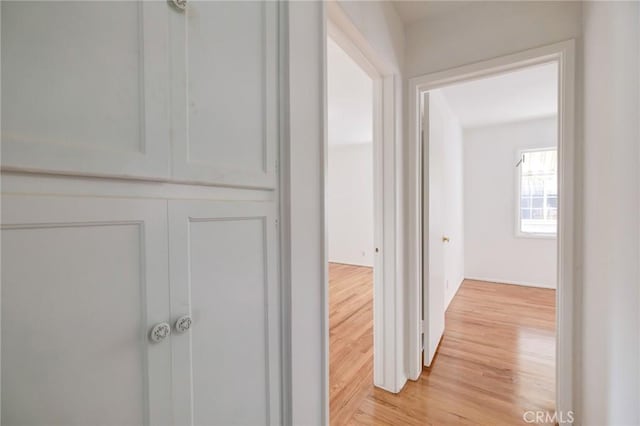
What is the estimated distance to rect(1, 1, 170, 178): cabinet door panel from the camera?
0.40 metres

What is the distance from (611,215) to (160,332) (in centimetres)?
154

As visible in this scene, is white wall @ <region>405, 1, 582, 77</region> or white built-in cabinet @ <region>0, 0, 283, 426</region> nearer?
white built-in cabinet @ <region>0, 0, 283, 426</region>

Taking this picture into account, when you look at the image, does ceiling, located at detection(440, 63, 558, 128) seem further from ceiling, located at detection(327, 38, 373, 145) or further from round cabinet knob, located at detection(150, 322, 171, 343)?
round cabinet knob, located at detection(150, 322, 171, 343)

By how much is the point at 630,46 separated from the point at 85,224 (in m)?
1.59

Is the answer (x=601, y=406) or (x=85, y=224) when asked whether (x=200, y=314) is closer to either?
(x=85, y=224)

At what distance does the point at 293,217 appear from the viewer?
91cm

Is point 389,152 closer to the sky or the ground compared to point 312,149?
closer to the sky

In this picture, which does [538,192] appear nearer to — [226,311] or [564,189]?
[564,189]

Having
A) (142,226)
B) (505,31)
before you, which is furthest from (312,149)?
(505,31)

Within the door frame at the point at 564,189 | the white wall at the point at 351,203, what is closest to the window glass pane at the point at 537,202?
the white wall at the point at 351,203

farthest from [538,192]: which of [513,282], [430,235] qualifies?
[430,235]

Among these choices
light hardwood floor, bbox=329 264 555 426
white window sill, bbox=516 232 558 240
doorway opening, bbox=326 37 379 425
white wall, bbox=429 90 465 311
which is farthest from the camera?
white window sill, bbox=516 232 558 240

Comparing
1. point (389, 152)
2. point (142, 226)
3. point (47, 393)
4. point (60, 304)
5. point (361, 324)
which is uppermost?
point (389, 152)

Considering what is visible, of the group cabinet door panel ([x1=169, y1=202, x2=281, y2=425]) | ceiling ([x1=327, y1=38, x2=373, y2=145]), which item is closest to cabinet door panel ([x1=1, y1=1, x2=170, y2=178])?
cabinet door panel ([x1=169, y1=202, x2=281, y2=425])
